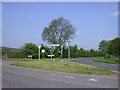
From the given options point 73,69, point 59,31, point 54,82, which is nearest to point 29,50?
point 59,31

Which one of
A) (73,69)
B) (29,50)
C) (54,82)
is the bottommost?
(73,69)

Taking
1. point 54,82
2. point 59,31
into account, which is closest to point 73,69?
point 54,82

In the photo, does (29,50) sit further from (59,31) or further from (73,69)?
(73,69)

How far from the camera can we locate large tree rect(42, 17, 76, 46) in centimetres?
4897

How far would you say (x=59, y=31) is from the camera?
49.2 metres

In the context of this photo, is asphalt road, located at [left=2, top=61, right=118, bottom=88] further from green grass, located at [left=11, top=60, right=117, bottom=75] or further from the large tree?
the large tree

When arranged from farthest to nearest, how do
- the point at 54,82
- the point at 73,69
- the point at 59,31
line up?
the point at 59,31, the point at 73,69, the point at 54,82

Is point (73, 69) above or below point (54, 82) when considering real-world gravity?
below

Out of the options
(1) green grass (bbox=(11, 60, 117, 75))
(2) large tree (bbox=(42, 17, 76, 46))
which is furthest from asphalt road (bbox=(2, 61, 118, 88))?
(2) large tree (bbox=(42, 17, 76, 46))

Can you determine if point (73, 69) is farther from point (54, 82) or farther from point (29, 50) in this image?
point (29, 50)

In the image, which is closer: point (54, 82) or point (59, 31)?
point (54, 82)

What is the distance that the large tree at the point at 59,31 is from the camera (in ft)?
161

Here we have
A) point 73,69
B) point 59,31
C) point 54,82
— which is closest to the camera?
point 54,82

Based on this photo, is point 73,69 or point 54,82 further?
point 73,69
